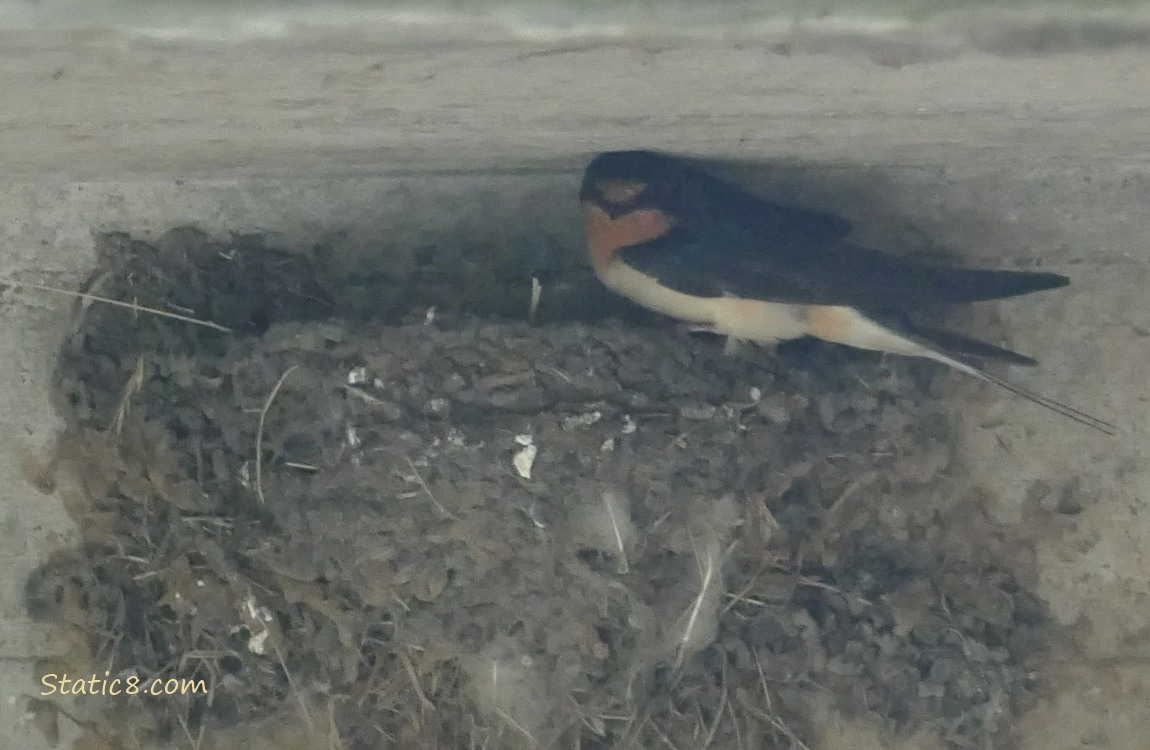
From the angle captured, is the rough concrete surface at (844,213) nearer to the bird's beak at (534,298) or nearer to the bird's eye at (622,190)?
the bird's eye at (622,190)

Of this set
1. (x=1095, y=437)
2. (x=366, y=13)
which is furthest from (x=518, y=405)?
(x=1095, y=437)

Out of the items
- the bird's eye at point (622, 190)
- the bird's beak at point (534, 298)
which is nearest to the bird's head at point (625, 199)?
the bird's eye at point (622, 190)

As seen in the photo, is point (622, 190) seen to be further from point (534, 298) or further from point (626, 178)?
point (534, 298)

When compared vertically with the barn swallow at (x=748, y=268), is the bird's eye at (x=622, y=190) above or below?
above

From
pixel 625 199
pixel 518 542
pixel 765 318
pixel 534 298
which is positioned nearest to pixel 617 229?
pixel 625 199

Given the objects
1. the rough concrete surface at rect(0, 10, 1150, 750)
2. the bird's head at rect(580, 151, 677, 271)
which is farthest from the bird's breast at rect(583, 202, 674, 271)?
the rough concrete surface at rect(0, 10, 1150, 750)

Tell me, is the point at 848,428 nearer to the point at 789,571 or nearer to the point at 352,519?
the point at 789,571
